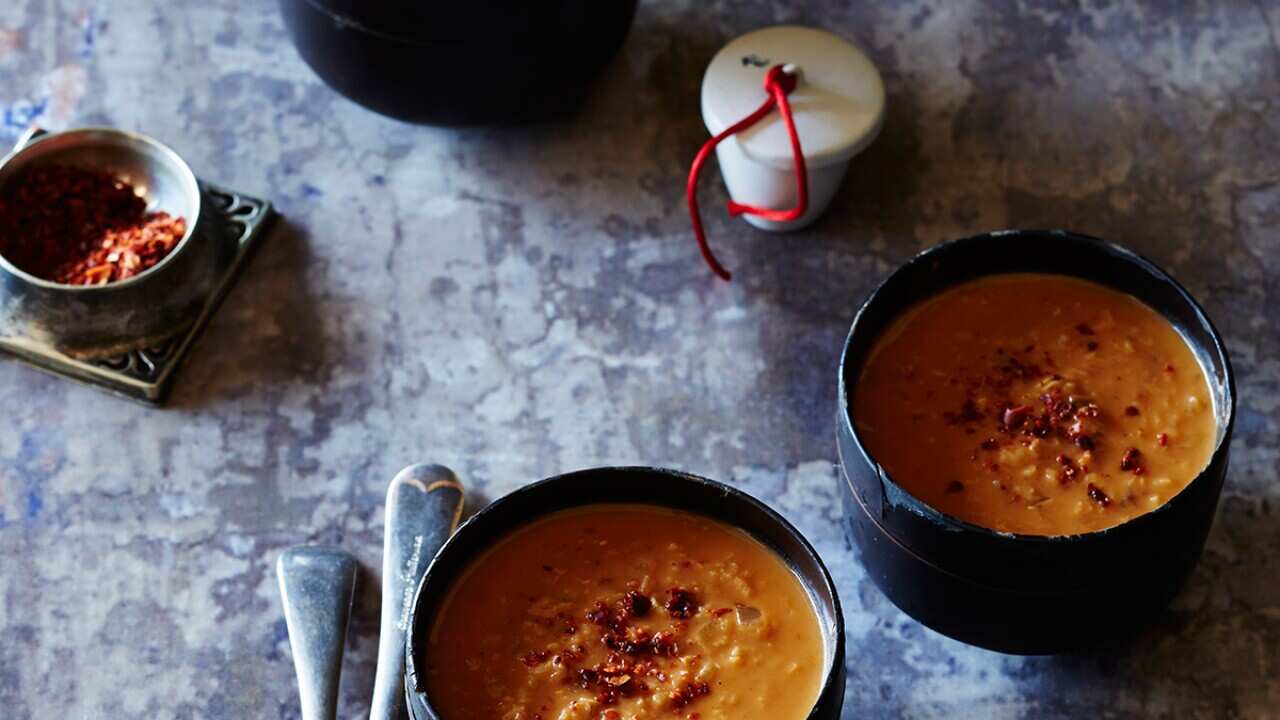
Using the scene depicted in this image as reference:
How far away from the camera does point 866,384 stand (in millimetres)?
1687

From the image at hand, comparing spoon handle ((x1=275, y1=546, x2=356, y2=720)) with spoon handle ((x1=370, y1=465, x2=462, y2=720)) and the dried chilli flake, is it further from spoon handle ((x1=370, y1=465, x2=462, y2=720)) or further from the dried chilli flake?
the dried chilli flake

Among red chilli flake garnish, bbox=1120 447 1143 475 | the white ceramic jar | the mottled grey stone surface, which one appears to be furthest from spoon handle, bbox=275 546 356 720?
red chilli flake garnish, bbox=1120 447 1143 475

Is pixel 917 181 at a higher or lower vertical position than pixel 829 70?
lower

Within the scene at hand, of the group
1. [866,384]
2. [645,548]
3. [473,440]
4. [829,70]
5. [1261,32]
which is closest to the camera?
[645,548]

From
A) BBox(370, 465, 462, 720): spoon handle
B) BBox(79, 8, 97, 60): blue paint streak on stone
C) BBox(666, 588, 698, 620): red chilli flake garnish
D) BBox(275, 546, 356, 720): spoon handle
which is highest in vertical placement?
BBox(79, 8, 97, 60): blue paint streak on stone

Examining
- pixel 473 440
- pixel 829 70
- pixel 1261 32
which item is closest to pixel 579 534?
pixel 473 440

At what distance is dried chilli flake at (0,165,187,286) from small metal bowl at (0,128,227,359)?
0.02 meters

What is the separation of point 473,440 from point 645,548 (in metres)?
0.37

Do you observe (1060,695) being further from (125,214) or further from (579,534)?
(125,214)

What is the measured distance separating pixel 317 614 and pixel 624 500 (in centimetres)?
35

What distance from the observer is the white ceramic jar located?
1.94 meters

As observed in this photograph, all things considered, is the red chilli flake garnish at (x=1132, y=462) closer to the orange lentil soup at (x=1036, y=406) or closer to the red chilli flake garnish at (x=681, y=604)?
A: the orange lentil soup at (x=1036, y=406)

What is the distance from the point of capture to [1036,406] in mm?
1665

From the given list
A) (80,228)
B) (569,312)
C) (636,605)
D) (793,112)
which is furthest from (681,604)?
(80,228)
